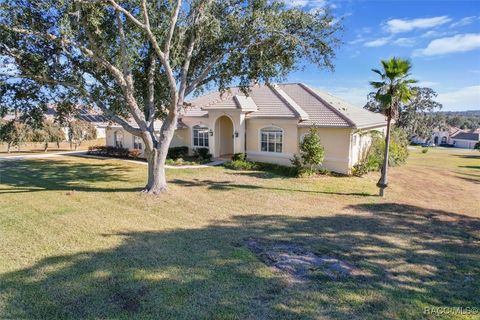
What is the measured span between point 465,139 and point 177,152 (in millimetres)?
98687

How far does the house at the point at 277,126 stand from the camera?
20.6 metres

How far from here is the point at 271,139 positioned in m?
22.8

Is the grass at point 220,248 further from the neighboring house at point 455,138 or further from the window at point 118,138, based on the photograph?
the neighboring house at point 455,138

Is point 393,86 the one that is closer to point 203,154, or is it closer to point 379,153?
point 379,153

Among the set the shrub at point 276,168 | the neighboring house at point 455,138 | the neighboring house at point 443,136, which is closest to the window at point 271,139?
the shrub at point 276,168

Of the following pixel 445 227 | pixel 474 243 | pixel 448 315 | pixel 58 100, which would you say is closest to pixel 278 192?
pixel 445 227

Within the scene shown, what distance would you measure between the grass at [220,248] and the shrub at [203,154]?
764 cm

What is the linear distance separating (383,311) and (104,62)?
12.5 meters

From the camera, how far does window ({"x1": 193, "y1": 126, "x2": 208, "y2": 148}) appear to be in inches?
1035

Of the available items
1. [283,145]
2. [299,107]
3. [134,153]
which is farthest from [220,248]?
[134,153]

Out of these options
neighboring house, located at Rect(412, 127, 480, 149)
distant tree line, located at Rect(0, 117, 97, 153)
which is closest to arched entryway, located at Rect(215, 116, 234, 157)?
distant tree line, located at Rect(0, 117, 97, 153)

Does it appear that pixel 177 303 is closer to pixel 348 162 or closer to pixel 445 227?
pixel 445 227

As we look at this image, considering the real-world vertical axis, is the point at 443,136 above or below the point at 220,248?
above

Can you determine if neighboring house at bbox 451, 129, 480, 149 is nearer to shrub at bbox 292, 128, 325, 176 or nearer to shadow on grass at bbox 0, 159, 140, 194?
shrub at bbox 292, 128, 325, 176
